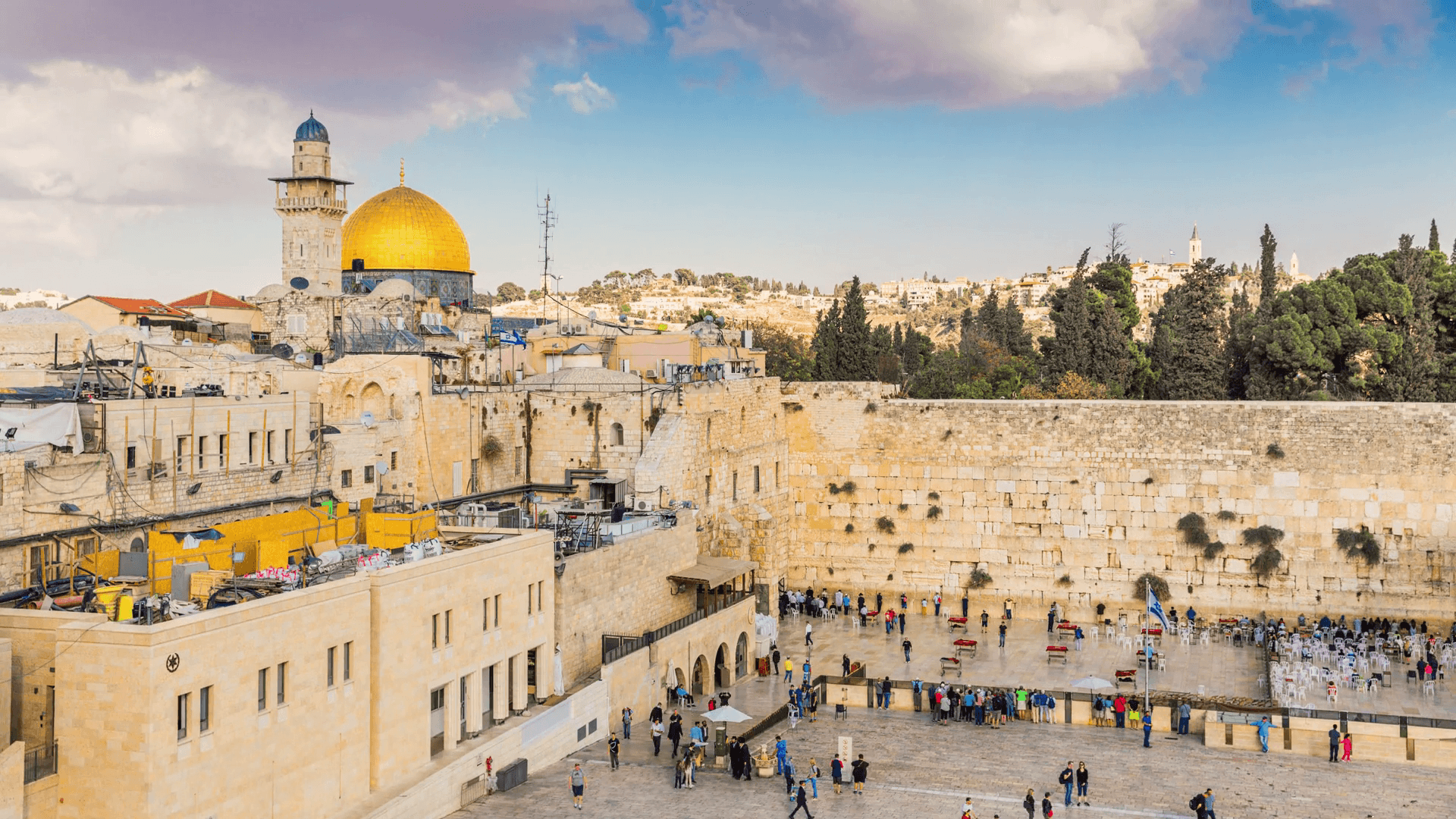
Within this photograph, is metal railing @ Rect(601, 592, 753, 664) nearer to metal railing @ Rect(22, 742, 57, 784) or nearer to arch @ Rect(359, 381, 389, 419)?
arch @ Rect(359, 381, 389, 419)

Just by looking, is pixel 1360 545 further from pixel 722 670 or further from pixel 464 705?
pixel 464 705

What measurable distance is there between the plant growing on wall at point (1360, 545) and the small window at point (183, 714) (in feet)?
82.4

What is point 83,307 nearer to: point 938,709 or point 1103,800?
point 938,709

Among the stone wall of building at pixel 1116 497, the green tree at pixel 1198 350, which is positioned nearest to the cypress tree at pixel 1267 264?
the green tree at pixel 1198 350

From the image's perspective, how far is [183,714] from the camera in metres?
13.2

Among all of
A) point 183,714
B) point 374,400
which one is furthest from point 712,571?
point 183,714

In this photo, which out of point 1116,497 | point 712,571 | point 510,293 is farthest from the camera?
point 510,293

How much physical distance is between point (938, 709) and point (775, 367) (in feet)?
126

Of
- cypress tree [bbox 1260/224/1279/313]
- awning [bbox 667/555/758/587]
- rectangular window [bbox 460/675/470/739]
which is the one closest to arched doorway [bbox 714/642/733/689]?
awning [bbox 667/555/758/587]

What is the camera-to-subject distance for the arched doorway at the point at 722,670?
25.2 meters

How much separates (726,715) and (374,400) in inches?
404

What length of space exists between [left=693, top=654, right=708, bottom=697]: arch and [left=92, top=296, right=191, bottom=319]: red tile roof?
64.9 feet

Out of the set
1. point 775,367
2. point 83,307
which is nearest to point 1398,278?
point 775,367

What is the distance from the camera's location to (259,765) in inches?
555
